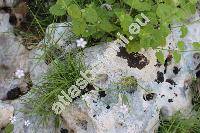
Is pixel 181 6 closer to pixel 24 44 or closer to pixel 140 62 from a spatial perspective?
pixel 140 62

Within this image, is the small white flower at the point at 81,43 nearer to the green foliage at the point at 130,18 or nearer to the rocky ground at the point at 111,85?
the green foliage at the point at 130,18

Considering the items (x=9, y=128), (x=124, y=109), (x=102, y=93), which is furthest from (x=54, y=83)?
(x=124, y=109)

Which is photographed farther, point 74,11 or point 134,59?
point 134,59

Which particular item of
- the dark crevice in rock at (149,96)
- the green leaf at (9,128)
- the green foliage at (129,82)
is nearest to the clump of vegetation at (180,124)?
the dark crevice in rock at (149,96)

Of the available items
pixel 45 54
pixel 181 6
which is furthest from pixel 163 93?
pixel 45 54

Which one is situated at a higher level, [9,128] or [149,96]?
[149,96]

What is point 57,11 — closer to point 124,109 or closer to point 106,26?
point 106,26
